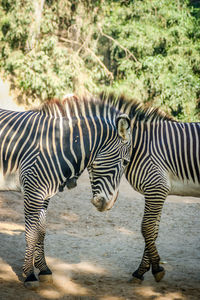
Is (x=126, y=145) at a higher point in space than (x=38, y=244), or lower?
higher

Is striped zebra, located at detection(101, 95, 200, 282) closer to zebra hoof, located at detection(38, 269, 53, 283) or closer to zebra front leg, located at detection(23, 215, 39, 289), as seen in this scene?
zebra hoof, located at detection(38, 269, 53, 283)

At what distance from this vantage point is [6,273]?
4.34 m

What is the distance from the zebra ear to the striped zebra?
0.50m

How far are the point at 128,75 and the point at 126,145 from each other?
17.0 meters

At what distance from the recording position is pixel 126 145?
3996 mm

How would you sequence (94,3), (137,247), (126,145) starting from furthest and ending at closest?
(94,3), (137,247), (126,145)

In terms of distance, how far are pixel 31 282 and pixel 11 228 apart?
229 cm

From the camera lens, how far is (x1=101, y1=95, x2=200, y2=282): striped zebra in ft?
14.0

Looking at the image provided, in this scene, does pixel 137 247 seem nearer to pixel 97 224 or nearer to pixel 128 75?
pixel 97 224

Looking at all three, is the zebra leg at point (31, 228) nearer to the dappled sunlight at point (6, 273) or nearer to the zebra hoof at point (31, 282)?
the zebra hoof at point (31, 282)

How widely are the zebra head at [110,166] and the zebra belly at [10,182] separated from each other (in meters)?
0.85

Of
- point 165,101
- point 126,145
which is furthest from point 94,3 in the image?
point 126,145

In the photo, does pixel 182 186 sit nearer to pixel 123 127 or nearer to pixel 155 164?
pixel 155 164

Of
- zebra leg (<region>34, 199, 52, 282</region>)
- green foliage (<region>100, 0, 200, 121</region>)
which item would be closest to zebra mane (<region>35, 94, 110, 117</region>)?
zebra leg (<region>34, 199, 52, 282</region>)
